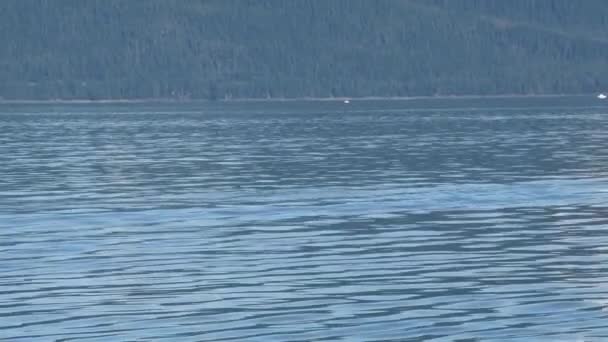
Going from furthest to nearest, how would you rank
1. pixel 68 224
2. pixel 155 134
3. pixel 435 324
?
1. pixel 155 134
2. pixel 68 224
3. pixel 435 324

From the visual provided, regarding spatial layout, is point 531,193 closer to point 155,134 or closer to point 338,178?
point 338,178

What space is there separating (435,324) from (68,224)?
16.0 m

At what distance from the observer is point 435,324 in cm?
2517

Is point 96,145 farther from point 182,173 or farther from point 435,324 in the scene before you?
point 435,324

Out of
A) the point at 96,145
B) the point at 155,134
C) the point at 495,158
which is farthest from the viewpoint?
the point at 155,134

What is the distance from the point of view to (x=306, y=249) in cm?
3422

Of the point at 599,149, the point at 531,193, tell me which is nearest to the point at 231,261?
the point at 531,193

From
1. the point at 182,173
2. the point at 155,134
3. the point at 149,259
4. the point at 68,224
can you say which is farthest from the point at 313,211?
the point at 155,134

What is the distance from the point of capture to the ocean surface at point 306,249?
2553 centimetres

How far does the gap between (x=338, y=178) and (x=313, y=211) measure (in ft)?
42.2

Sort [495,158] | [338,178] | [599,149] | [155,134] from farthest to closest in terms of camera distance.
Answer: [155,134]
[599,149]
[495,158]
[338,178]

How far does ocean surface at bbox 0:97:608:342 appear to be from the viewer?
25.5 metres

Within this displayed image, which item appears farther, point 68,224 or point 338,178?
point 338,178

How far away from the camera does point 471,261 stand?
32094 millimetres
